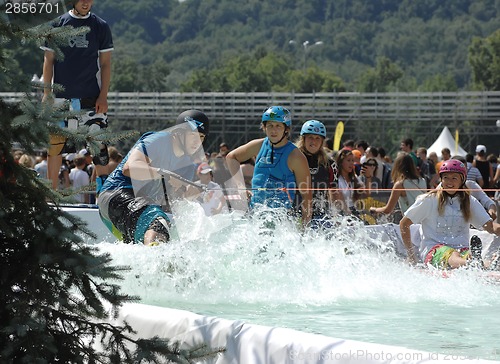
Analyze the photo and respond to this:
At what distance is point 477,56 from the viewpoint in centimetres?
12325

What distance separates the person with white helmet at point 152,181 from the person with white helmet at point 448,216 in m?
2.24

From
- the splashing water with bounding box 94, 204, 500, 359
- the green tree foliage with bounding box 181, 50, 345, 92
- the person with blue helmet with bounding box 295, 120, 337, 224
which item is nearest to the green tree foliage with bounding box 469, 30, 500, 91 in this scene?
the green tree foliage with bounding box 181, 50, 345, 92

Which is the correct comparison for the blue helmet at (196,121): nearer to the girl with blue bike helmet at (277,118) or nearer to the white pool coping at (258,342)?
the girl with blue bike helmet at (277,118)

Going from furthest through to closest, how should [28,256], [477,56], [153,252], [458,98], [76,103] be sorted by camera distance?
1. [477,56]
2. [458,98]
3. [76,103]
4. [153,252]
5. [28,256]

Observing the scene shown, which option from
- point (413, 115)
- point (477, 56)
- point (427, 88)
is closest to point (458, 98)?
point (413, 115)

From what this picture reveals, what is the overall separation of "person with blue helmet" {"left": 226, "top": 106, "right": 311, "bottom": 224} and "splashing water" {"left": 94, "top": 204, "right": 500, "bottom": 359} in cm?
44

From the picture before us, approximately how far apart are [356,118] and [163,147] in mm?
65887

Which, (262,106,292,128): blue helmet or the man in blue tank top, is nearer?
(262,106,292,128): blue helmet

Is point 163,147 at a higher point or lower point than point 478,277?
higher

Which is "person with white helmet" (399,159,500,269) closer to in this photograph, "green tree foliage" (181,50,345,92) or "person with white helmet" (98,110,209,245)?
"person with white helmet" (98,110,209,245)

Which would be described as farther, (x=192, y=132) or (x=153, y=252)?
(x=192, y=132)

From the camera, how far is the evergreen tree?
4.17 m

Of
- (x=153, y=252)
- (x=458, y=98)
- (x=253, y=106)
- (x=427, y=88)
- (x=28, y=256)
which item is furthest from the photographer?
(x=427, y=88)

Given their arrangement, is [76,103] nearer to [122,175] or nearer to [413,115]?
[122,175]
